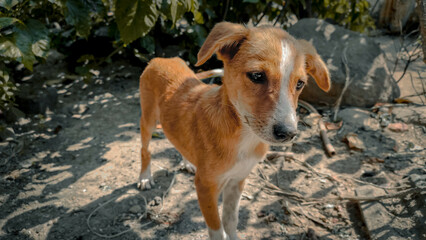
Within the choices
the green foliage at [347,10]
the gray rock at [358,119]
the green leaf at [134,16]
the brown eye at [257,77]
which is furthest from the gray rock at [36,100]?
the green foliage at [347,10]

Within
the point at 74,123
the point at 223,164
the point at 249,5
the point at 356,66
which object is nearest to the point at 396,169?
the point at 356,66

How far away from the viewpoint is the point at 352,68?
5.12 m

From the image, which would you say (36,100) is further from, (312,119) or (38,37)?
(312,119)

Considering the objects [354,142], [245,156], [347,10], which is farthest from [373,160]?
[347,10]

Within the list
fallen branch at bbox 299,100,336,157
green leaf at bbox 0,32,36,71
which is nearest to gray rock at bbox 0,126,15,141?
green leaf at bbox 0,32,36,71

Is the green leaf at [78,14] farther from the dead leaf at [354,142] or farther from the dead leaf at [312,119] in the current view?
the dead leaf at [354,142]

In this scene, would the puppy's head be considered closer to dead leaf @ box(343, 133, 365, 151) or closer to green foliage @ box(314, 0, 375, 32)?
dead leaf @ box(343, 133, 365, 151)

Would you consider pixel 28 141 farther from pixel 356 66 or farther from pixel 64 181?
pixel 356 66

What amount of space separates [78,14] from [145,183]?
185 centimetres

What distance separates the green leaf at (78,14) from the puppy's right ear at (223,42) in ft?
4.36

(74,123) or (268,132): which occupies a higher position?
(268,132)

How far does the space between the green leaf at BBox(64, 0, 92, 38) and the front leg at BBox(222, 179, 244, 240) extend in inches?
A: 74.1

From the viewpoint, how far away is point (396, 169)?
3869 mm

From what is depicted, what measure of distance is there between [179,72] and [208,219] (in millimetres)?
1370
